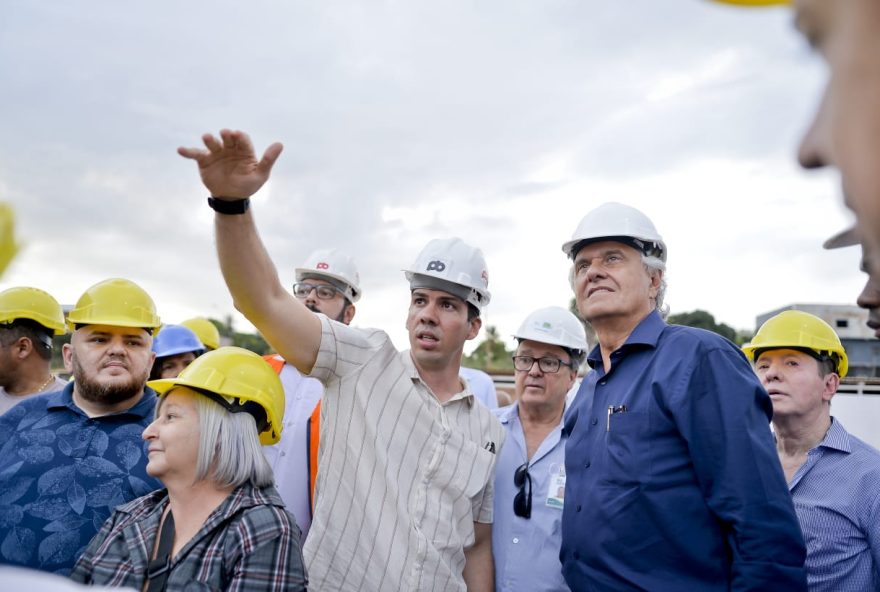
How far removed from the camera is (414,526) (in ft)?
9.57

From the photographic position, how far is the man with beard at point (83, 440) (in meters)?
3.07

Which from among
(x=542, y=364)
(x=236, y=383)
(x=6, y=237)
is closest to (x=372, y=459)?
(x=236, y=383)

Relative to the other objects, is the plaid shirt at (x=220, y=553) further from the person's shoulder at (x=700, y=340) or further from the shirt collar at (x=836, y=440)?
the shirt collar at (x=836, y=440)

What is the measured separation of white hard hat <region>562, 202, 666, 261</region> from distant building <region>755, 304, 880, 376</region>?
10137mm

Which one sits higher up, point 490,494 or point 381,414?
point 381,414

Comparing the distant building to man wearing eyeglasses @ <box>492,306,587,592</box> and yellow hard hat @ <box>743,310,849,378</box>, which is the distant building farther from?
man wearing eyeglasses @ <box>492,306,587,592</box>

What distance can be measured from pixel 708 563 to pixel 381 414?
1455mm

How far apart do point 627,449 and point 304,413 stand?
98.3 inches

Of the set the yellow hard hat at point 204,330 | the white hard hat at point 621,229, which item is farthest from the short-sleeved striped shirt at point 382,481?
the yellow hard hat at point 204,330

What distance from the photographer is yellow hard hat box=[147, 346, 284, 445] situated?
2.95 metres

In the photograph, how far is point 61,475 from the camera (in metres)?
3.23

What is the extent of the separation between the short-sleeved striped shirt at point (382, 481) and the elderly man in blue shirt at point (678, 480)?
0.53 m

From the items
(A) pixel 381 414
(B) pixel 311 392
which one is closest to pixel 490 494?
(A) pixel 381 414

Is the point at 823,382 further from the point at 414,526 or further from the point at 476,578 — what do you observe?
the point at 414,526
